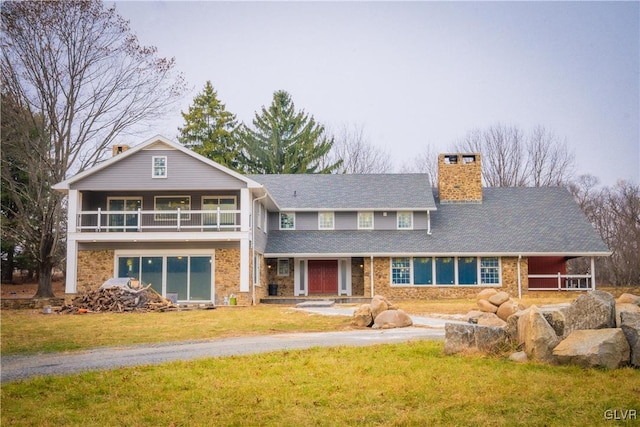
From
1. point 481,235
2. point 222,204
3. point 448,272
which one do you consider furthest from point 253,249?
point 481,235

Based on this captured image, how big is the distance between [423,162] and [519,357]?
1789 inches

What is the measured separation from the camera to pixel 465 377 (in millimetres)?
9531

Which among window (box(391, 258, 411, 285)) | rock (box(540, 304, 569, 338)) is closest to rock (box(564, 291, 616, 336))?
rock (box(540, 304, 569, 338))

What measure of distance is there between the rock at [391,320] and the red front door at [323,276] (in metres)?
16.1

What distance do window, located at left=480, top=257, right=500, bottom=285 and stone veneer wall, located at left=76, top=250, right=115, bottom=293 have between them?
56.0 feet

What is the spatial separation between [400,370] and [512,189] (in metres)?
29.1

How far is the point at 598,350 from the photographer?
985cm

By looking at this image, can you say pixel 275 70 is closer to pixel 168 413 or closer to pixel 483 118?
pixel 483 118

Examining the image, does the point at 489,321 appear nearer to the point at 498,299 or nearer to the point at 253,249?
the point at 498,299

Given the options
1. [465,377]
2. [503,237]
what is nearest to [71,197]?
[503,237]

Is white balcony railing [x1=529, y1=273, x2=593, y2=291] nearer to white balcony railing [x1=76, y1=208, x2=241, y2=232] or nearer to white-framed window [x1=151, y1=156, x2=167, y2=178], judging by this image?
white balcony railing [x1=76, y1=208, x2=241, y2=232]

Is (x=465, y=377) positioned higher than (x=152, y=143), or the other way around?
(x=152, y=143)

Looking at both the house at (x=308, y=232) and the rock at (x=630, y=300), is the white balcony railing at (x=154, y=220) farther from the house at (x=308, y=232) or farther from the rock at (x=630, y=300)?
the rock at (x=630, y=300)

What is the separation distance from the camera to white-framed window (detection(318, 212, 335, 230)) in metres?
33.9
